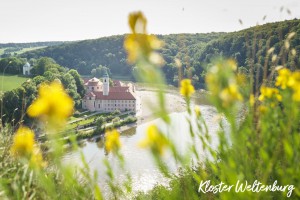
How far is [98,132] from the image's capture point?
37094 mm

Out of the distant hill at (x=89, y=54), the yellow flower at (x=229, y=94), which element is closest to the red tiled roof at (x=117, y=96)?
the yellow flower at (x=229, y=94)

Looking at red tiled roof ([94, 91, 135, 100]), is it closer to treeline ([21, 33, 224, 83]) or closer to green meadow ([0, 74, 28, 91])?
green meadow ([0, 74, 28, 91])

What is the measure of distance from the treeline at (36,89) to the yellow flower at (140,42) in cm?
1599

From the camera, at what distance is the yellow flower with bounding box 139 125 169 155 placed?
4.03ft

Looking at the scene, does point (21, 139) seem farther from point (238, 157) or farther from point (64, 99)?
point (238, 157)

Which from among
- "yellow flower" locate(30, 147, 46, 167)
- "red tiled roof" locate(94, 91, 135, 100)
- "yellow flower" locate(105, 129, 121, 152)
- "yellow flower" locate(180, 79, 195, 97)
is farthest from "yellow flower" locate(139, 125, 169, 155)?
"red tiled roof" locate(94, 91, 135, 100)

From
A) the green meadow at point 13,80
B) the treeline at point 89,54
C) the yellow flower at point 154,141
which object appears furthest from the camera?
the treeline at point 89,54

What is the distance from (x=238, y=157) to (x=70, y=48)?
13300 centimetres

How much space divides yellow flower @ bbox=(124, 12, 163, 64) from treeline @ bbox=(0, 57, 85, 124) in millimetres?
15992

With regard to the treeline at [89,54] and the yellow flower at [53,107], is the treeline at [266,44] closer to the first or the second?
the yellow flower at [53,107]

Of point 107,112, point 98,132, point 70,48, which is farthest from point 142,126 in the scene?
point 70,48

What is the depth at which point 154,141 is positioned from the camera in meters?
1.28

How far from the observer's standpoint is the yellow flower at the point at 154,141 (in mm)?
1229

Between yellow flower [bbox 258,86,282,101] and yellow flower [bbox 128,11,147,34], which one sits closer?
yellow flower [bbox 128,11,147,34]
